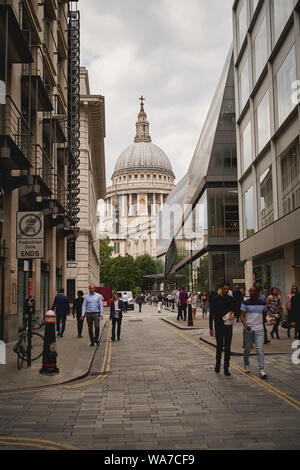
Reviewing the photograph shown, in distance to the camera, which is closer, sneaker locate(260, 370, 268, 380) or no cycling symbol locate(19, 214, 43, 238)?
sneaker locate(260, 370, 268, 380)

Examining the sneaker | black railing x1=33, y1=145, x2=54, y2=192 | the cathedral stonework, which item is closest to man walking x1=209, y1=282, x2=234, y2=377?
the sneaker

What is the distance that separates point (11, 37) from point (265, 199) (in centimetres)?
1555

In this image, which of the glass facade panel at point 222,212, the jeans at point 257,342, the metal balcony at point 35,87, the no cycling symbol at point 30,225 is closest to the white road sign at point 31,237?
the no cycling symbol at point 30,225

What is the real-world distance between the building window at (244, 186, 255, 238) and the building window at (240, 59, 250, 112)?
16.5 feet

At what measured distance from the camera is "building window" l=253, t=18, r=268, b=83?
25688 mm

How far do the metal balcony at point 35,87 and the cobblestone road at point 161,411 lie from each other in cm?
1100

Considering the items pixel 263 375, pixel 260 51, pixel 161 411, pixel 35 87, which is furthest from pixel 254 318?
pixel 260 51

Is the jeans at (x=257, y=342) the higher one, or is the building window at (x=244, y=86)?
the building window at (x=244, y=86)

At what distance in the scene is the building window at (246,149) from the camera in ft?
98.7

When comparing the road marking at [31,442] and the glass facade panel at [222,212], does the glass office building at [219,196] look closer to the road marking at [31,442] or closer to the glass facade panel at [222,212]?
the glass facade panel at [222,212]

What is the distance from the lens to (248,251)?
30609mm

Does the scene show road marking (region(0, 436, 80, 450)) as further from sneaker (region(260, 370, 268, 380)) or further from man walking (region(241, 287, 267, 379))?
man walking (region(241, 287, 267, 379))
